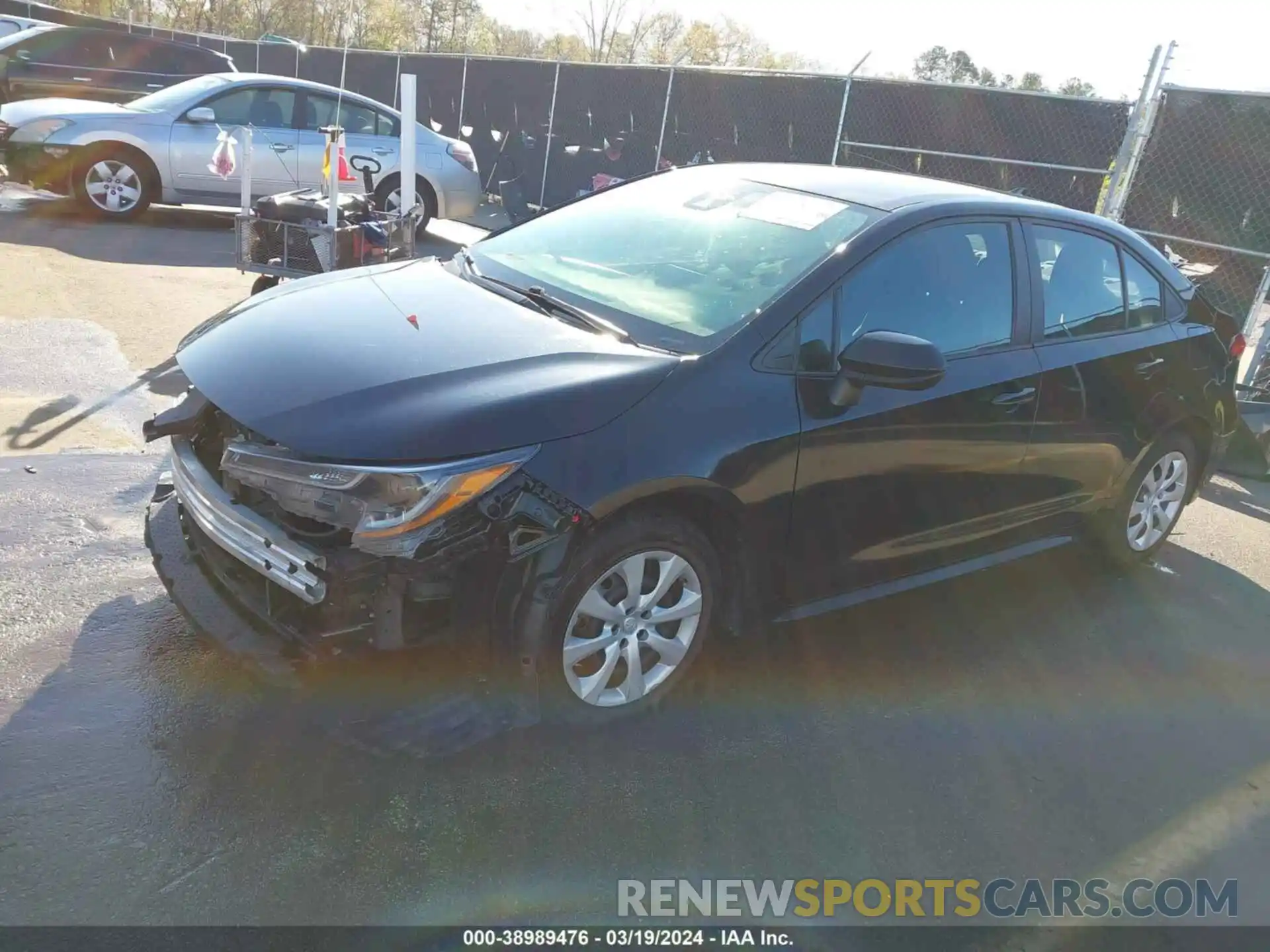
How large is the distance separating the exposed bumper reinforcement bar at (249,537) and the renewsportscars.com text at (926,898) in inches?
45.4

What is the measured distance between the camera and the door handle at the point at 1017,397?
393 centimetres

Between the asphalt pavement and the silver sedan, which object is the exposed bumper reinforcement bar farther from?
the silver sedan

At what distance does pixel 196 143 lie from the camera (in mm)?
10648

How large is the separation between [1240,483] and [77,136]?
10771 millimetres

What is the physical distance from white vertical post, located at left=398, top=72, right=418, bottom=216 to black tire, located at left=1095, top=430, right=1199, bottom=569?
523 cm

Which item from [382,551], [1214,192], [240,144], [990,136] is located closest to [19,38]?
[240,144]

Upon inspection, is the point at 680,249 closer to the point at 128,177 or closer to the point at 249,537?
the point at 249,537

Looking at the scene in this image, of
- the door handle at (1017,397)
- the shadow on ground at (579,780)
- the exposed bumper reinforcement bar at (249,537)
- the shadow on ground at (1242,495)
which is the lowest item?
the shadow on ground at (579,780)

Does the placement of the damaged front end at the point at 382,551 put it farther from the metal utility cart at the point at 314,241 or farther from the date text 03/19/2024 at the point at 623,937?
the metal utility cart at the point at 314,241

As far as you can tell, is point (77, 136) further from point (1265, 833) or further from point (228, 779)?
point (1265, 833)

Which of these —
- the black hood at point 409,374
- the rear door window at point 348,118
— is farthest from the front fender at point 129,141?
the black hood at point 409,374

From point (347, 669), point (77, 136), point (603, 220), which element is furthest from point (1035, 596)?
point (77, 136)

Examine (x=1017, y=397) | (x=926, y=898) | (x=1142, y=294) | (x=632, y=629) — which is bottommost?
(x=926, y=898)

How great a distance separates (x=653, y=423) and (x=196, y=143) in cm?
952
